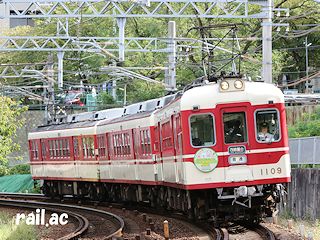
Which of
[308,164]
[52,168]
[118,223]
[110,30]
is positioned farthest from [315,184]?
[110,30]

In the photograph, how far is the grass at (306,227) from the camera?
15281mm

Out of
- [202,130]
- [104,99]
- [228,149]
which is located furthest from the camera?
[104,99]

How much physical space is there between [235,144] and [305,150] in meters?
6.67

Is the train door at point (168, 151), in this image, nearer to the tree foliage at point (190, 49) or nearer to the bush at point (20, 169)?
the tree foliage at point (190, 49)

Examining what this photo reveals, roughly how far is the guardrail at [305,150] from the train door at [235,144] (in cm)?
562

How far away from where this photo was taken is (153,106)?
77.2 feet

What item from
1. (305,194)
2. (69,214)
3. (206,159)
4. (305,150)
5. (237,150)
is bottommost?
(69,214)

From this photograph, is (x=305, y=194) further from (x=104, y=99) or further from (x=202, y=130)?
(x=104, y=99)

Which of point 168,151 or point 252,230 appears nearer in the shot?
point 252,230

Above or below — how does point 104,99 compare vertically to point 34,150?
above

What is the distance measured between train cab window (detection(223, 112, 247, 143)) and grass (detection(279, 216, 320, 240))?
1.95m

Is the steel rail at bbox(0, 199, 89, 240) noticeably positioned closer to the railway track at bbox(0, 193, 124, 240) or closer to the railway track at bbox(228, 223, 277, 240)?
the railway track at bbox(0, 193, 124, 240)

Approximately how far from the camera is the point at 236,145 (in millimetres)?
17359

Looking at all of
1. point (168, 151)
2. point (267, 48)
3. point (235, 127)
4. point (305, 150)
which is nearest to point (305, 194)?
point (305, 150)
